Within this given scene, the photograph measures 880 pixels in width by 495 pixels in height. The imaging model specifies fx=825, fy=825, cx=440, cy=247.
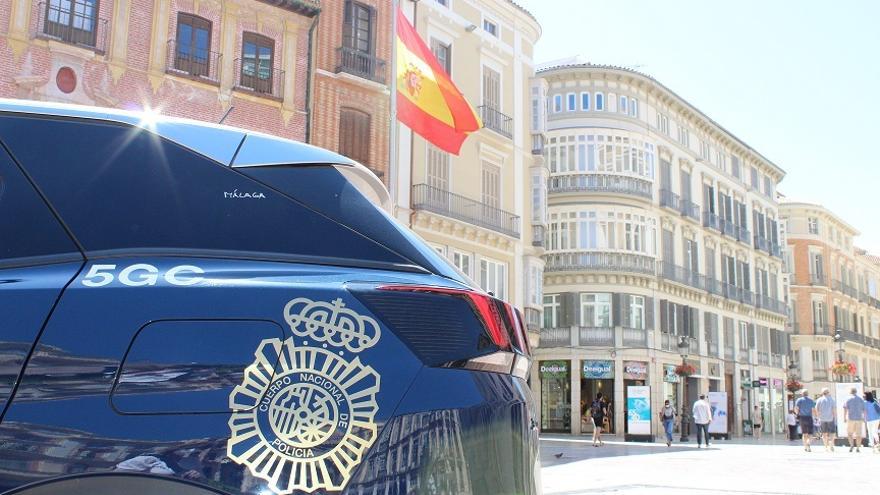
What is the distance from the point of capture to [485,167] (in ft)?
98.6

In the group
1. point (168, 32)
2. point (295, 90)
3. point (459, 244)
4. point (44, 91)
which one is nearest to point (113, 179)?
point (44, 91)

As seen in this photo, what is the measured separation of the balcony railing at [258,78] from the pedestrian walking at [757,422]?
107ft

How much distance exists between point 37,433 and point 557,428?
38864mm

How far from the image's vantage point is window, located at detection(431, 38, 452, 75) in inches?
1119

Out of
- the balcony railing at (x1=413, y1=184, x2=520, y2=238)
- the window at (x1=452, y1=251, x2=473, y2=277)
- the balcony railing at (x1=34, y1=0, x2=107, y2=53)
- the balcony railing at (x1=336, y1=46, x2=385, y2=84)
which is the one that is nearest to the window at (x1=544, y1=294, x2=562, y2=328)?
the balcony railing at (x1=413, y1=184, x2=520, y2=238)

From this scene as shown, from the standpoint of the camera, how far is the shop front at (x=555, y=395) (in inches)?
1547

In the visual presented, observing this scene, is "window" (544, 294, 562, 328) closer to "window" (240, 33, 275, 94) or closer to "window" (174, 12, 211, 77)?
"window" (240, 33, 275, 94)

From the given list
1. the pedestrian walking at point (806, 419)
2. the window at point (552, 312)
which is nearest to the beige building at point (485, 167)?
the window at point (552, 312)

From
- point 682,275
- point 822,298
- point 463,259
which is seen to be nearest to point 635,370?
point 682,275

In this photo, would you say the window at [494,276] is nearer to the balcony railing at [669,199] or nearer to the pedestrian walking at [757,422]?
the balcony railing at [669,199]

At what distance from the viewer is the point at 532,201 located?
32562 mm

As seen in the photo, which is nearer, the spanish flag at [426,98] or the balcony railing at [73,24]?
the spanish flag at [426,98]

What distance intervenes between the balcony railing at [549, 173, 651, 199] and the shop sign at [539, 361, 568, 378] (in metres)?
8.36

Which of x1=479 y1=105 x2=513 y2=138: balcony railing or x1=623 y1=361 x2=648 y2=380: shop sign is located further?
x1=623 y1=361 x2=648 y2=380: shop sign
